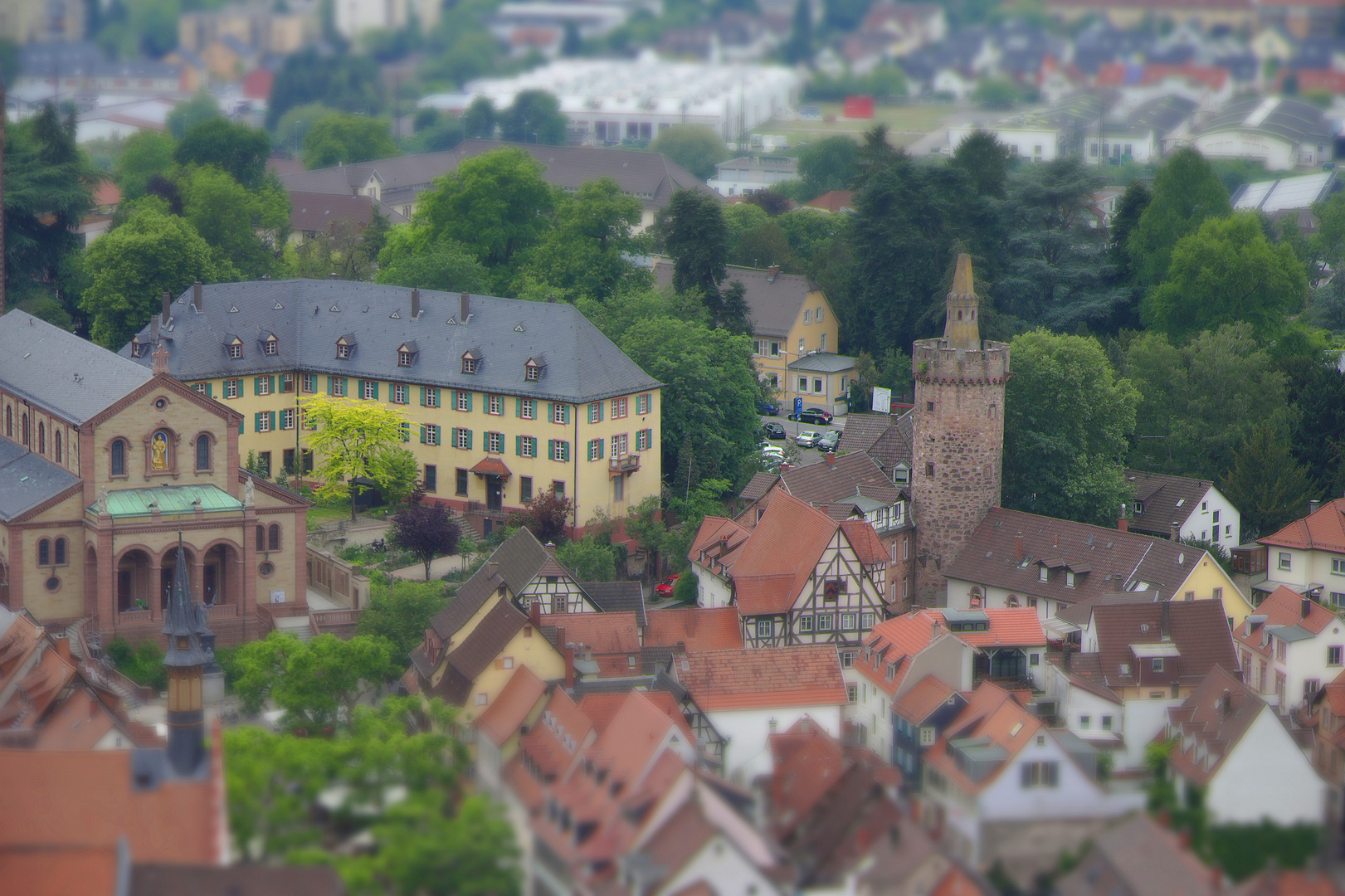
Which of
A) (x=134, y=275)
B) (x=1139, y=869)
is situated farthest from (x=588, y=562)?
(x=1139, y=869)

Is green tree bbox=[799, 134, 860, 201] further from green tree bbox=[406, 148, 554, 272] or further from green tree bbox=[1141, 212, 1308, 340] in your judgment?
green tree bbox=[1141, 212, 1308, 340]

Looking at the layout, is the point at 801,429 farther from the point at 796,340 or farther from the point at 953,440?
the point at 953,440

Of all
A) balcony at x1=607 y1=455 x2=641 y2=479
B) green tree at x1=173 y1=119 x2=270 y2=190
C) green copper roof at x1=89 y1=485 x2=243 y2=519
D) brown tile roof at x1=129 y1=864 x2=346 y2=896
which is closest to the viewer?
brown tile roof at x1=129 y1=864 x2=346 y2=896

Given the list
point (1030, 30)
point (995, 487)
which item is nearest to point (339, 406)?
point (995, 487)

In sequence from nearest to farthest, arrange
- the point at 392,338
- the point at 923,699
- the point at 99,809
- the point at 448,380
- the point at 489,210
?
the point at 99,809, the point at 923,699, the point at 448,380, the point at 392,338, the point at 489,210

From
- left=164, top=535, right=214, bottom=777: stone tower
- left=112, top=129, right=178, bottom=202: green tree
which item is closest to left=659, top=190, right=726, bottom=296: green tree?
left=112, top=129, right=178, bottom=202: green tree

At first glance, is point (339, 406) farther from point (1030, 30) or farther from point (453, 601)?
point (1030, 30)

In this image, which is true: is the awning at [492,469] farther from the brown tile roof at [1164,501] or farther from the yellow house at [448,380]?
the brown tile roof at [1164,501]
